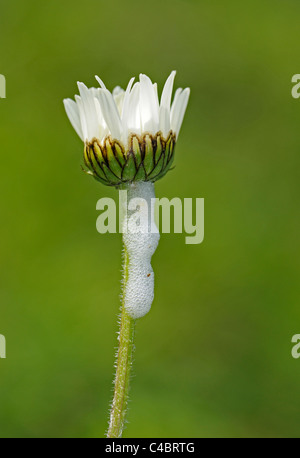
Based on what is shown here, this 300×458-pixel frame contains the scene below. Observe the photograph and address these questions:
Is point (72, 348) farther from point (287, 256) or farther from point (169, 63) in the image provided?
point (169, 63)

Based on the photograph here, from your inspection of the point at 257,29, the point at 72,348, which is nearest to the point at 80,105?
the point at 72,348

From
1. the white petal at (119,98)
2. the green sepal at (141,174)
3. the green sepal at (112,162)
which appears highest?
the white petal at (119,98)

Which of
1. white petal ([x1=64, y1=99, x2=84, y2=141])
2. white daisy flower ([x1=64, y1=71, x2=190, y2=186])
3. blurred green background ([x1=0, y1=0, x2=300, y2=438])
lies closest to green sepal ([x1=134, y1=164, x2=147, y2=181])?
white daisy flower ([x1=64, y1=71, x2=190, y2=186])

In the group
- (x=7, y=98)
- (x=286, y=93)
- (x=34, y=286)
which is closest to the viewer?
(x=34, y=286)

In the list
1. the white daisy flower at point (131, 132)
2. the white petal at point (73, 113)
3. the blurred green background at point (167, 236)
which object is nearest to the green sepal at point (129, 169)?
the white daisy flower at point (131, 132)

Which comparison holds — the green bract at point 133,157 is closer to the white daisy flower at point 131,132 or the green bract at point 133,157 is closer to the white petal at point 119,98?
the white daisy flower at point 131,132

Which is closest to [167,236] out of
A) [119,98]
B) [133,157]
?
[119,98]
